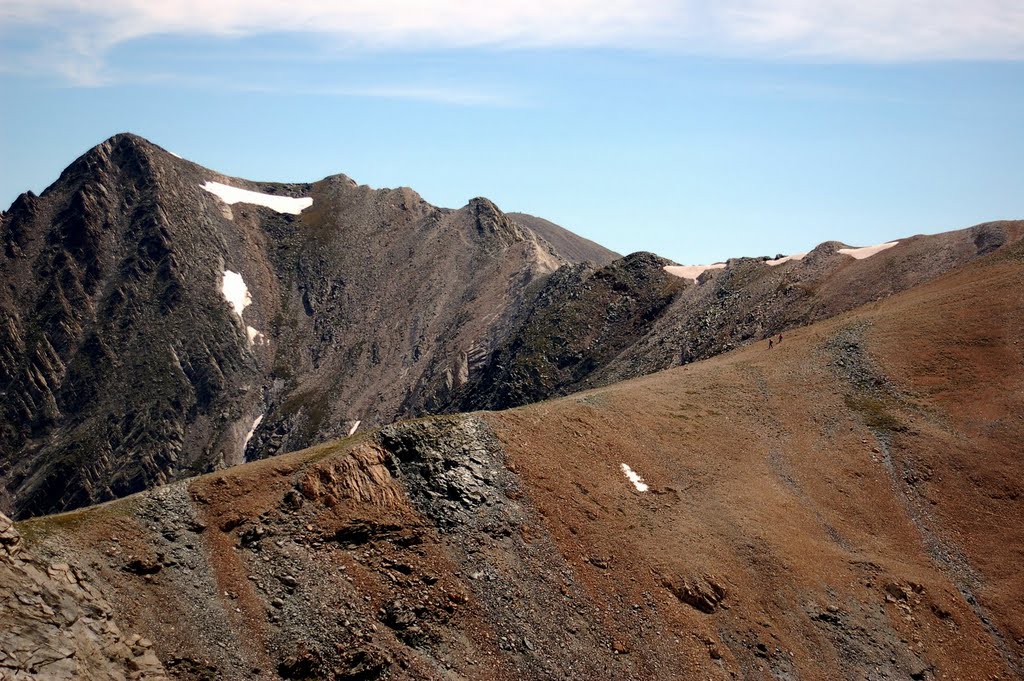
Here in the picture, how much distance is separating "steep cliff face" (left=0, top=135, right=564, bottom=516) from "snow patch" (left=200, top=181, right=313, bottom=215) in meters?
0.37

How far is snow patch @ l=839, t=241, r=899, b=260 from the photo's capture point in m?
91.8

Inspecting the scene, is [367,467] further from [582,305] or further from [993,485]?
[582,305]

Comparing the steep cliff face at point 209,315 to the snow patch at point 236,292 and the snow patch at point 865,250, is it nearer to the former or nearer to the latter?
the snow patch at point 236,292

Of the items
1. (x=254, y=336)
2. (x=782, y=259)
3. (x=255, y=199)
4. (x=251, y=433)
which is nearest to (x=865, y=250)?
(x=782, y=259)

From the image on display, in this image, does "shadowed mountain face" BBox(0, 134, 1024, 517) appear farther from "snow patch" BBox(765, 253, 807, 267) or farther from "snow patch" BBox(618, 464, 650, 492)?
"snow patch" BBox(618, 464, 650, 492)

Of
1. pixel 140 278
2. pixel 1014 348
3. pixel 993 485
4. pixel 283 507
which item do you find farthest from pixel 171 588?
pixel 140 278

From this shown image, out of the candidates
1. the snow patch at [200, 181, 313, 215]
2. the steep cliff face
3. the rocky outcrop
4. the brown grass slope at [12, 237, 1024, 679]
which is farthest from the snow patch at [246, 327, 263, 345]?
the rocky outcrop

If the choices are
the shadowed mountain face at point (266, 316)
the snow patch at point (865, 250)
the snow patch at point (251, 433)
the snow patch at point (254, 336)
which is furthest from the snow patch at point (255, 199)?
the snow patch at point (865, 250)

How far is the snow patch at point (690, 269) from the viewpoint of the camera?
114 meters

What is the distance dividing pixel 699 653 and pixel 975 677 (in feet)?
41.8

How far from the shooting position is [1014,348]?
63938 millimetres

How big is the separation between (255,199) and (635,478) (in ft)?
448

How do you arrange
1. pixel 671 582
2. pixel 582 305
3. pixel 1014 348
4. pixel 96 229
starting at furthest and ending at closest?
1. pixel 96 229
2. pixel 582 305
3. pixel 1014 348
4. pixel 671 582

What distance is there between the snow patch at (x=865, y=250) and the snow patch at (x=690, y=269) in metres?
18.4
